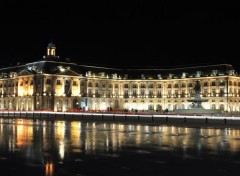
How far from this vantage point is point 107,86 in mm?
149250

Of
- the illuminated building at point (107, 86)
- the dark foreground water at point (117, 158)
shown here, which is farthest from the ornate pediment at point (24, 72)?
the dark foreground water at point (117, 158)

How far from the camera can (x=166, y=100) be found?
14912 centimetres

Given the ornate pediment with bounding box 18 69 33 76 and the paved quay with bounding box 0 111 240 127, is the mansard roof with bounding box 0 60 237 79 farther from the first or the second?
the paved quay with bounding box 0 111 240 127

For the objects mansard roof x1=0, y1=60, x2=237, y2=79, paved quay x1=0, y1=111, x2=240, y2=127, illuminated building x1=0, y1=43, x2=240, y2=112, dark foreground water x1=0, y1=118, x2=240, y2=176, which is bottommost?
dark foreground water x1=0, y1=118, x2=240, y2=176

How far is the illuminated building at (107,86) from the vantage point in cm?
12775

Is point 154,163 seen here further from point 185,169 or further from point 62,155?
point 62,155

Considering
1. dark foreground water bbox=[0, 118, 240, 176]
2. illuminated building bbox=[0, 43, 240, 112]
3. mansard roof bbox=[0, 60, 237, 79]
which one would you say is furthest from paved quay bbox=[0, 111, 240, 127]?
mansard roof bbox=[0, 60, 237, 79]

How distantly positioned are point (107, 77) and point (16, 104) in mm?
35779

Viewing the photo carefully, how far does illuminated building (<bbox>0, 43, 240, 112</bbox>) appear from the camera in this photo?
128 m

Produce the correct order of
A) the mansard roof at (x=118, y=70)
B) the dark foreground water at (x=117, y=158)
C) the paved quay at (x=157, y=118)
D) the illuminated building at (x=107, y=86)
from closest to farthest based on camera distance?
the dark foreground water at (x=117, y=158)
the paved quay at (x=157, y=118)
the illuminated building at (x=107, y=86)
the mansard roof at (x=118, y=70)

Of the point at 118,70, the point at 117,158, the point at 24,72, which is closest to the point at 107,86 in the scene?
the point at 118,70

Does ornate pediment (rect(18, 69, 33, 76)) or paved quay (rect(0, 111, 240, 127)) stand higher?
ornate pediment (rect(18, 69, 33, 76))

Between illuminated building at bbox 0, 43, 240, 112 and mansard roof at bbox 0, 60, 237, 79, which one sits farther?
mansard roof at bbox 0, 60, 237, 79

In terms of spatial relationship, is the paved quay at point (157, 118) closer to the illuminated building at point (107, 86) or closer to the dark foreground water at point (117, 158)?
the dark foreground water at point (117, 158)
